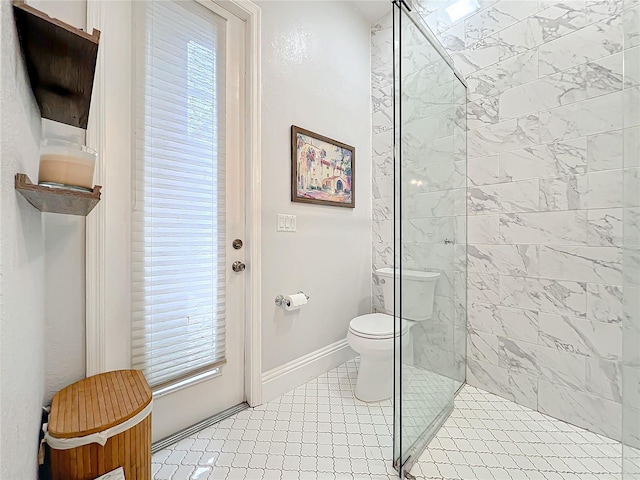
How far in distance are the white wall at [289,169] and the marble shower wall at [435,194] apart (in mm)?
812

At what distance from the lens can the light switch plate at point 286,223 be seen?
1843mm

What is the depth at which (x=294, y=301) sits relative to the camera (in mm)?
1827

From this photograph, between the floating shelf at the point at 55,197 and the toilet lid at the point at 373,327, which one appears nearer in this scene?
the floating shelf at the point at 55,197

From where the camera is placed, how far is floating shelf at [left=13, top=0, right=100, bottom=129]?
2.15 ft

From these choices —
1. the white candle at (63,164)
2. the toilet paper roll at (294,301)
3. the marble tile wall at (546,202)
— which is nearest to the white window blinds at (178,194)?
the toilet paper roll at (294,301)

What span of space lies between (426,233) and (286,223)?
0.87 metres

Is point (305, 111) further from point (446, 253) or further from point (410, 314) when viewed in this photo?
point (410, 314)

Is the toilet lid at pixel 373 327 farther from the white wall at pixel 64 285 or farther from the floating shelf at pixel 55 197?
the floating shelf at pixel 55 197

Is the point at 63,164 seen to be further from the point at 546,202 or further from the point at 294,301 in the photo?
the point at 546,202

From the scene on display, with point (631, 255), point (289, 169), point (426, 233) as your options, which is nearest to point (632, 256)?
point (631, 255)

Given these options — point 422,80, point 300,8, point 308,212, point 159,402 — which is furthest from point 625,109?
A: point 159,402

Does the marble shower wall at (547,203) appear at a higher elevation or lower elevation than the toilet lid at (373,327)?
higher

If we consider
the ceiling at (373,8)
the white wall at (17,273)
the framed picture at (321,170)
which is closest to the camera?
the white wall at (17,273)

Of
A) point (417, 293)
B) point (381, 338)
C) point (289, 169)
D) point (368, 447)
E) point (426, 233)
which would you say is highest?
point (289, 169)
